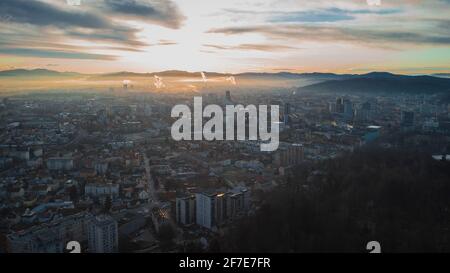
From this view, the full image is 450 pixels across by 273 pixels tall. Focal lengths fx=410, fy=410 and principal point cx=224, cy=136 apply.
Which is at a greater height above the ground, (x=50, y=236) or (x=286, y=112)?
(x=286, y=112)

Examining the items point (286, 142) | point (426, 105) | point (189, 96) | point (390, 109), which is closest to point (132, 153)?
point (189, 96)

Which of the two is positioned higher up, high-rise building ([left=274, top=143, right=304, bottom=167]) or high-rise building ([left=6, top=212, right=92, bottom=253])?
high-rise building ([left=274, top=143, right=304, bottom=167])

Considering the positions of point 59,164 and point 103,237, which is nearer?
point 103,237

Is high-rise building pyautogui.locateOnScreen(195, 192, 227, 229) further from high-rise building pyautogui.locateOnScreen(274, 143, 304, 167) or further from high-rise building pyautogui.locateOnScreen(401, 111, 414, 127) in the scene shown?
high-rise building pyautogui.locateOnScreen(401, 111, 414, 127)

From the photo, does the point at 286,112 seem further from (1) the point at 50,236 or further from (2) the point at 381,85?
(1) the point at 50,236

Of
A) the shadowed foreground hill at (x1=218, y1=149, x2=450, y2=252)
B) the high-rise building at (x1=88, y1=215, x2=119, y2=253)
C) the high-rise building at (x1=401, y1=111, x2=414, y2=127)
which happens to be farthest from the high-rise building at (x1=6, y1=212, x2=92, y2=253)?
the high-rise building at (x1=401, y1=111, x2=414, y2=127)

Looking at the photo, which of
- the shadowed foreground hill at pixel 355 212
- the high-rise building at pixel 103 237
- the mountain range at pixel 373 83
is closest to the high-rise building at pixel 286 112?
the mountain range at pixel 373 83

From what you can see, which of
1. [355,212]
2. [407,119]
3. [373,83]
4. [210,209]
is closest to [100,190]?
[210,209]
